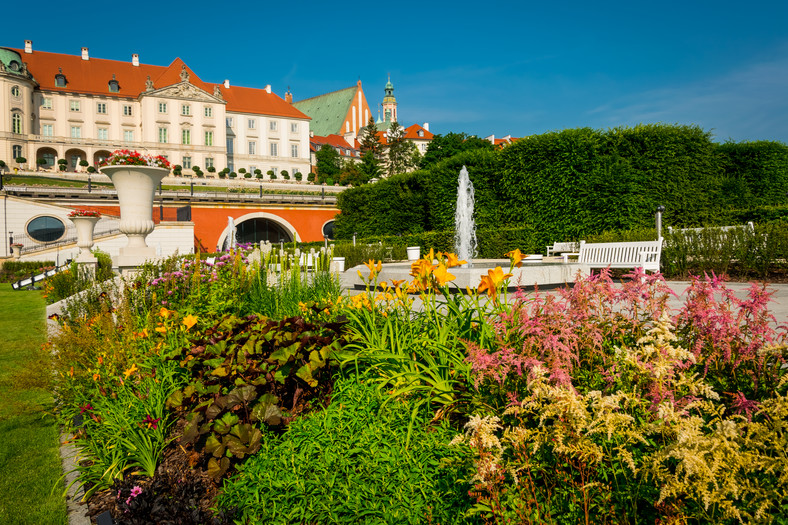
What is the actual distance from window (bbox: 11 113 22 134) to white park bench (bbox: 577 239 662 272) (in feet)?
191

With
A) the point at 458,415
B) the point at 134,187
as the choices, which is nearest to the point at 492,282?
the point at 458,415

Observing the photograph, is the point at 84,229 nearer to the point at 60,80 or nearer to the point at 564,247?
the point at 564,247

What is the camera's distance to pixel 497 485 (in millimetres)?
1451

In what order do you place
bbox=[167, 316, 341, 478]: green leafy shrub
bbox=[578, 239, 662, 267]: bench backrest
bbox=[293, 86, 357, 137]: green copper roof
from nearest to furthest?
1. bbox=[167, 316, 341, 478]: green leafy shrub
2. bbox=[578, 239, 662, 267]: bench backrest
3. bbox=[293, 86, 357, 137]: green copper roof

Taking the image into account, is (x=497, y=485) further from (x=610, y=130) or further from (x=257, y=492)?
(x=610, y=130)

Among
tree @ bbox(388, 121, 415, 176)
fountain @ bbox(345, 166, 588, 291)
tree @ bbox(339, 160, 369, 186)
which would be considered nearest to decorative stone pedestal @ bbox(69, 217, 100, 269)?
fountain @ bbox(345, 166, 588, 291)

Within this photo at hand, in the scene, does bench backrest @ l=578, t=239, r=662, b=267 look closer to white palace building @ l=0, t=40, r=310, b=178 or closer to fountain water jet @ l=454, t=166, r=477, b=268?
fountain water jet @ l=454, t=166, r=477, b=268

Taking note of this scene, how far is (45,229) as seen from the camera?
1053 inches

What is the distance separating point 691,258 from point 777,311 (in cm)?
536

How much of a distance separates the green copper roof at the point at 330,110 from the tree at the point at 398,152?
33.8m

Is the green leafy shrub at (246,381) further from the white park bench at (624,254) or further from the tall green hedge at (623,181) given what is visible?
the tall green hedge at (623,181)

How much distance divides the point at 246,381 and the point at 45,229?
31040 mm

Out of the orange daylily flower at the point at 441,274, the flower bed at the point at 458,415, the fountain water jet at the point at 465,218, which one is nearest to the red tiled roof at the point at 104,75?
the fountain water jet at the point at 465,218

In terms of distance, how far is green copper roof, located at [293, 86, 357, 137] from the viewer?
89.2 m
